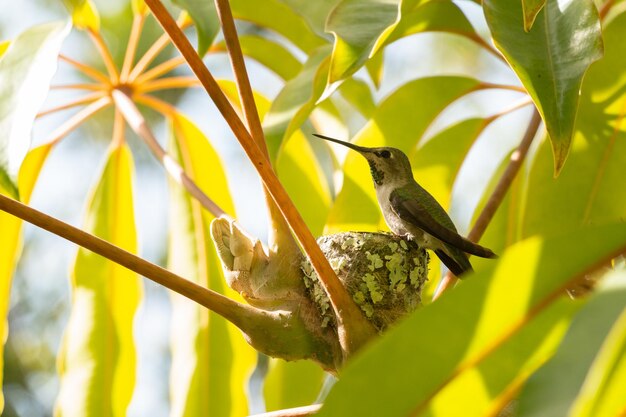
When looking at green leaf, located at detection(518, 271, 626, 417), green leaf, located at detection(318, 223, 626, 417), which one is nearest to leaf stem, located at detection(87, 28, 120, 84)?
green leaf, located at detection(318, 223, 626, 417)

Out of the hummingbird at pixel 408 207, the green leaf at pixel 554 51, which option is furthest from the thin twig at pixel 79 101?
the green leaf at pixel 554 51

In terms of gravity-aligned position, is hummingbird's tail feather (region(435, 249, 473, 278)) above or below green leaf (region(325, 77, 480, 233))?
below

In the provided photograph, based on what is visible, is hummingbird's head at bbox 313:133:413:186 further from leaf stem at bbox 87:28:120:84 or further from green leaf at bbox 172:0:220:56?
green leaf at bbox 172:0:220:56

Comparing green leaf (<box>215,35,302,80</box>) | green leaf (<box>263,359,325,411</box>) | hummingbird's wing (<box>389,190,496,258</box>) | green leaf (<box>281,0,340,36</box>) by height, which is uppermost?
green leaf (<box>215,35,302,80</box>)

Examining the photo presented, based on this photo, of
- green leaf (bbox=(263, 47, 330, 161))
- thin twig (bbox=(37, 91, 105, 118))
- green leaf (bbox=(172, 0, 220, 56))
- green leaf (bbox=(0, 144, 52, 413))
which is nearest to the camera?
green leaf (bbox=(172, 0, 220, 56))

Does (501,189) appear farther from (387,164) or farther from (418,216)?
(387,164)

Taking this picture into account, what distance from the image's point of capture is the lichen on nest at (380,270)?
2.46 metres

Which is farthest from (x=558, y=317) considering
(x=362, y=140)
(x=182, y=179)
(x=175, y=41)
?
(x=362, y=140)

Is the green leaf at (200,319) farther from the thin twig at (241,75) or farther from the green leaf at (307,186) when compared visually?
the thin twig at (241,75)

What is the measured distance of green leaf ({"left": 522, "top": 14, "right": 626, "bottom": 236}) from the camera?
2168 mm

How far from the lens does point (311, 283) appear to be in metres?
2.08

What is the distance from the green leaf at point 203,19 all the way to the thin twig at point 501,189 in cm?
72

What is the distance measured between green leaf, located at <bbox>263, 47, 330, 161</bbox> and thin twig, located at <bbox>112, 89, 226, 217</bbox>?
0.19 meters

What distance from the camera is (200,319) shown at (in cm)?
267
